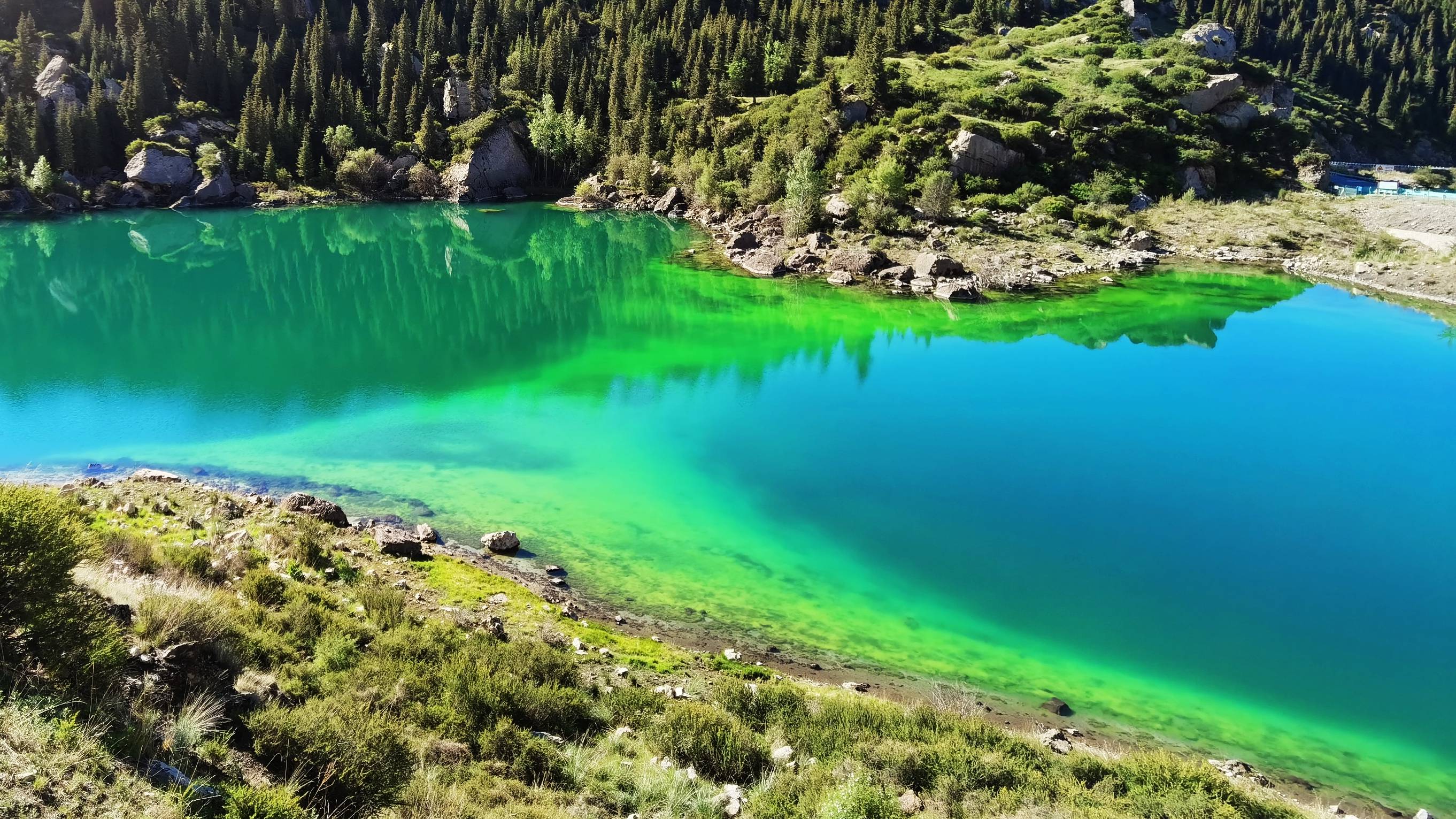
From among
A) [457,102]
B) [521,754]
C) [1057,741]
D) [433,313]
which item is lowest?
[1057,741]

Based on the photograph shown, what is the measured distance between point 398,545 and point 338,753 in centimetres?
1044

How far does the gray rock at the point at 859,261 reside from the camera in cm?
5356

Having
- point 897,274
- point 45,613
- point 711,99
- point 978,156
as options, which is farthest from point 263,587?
point 711,99

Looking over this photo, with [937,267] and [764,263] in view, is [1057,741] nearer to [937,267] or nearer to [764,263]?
[937,267]

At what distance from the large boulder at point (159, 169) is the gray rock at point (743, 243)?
62.1m

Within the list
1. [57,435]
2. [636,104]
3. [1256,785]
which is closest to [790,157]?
[636,104]

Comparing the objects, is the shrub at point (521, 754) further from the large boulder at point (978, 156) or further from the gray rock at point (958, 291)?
the large boulder at point (978, 156)

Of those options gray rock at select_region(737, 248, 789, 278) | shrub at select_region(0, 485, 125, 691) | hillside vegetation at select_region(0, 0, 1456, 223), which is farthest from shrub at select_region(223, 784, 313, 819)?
hillside vegetation at select_region(0, 0, 1456, 223)

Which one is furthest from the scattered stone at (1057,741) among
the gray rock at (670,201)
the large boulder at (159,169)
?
the large boulder at (159,169)

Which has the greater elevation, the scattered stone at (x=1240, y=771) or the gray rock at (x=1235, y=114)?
the gray rock at (x=1235, y=114)

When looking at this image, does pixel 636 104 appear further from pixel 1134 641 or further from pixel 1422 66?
pixel 1422 66

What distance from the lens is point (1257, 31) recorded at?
Result: 131 metres

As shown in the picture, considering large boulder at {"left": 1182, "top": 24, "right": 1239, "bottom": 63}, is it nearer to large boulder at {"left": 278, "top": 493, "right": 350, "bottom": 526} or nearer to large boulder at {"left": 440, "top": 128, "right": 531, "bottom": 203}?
large boulder at {"left": 440, "top": 128, "right": 531, "bottom": 203}

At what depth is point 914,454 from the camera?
26.0 metres
